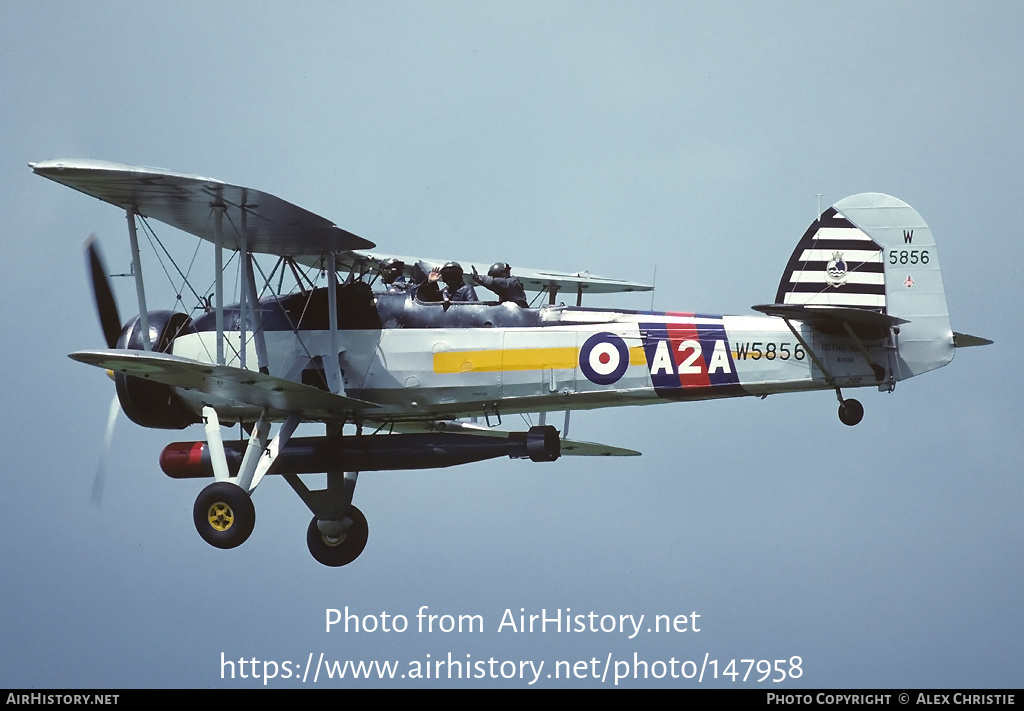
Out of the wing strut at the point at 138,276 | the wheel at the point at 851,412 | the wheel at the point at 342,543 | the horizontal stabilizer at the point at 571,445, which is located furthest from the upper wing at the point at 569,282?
the wheel at the point at 851,412

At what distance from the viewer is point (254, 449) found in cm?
1938

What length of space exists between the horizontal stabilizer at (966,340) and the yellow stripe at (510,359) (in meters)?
3.24

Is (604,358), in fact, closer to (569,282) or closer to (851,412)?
(851,412)

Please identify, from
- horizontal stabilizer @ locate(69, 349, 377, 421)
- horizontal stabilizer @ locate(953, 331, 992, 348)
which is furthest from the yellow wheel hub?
horizontal stabilizer @ locate(953, 331, 992, 348)

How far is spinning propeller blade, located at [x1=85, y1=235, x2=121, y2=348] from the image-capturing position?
2116 cm

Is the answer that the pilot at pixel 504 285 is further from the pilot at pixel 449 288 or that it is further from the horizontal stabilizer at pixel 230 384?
the horizontal stabilizer at pixel 230 384

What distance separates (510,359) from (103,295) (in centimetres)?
571

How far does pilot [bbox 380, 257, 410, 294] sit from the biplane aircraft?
15 centimetres

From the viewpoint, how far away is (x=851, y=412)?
16.9m

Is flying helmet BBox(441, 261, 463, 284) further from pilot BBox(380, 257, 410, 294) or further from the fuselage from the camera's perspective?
pilot BBox(380, 257, 410, 294)

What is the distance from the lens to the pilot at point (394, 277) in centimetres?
1947
